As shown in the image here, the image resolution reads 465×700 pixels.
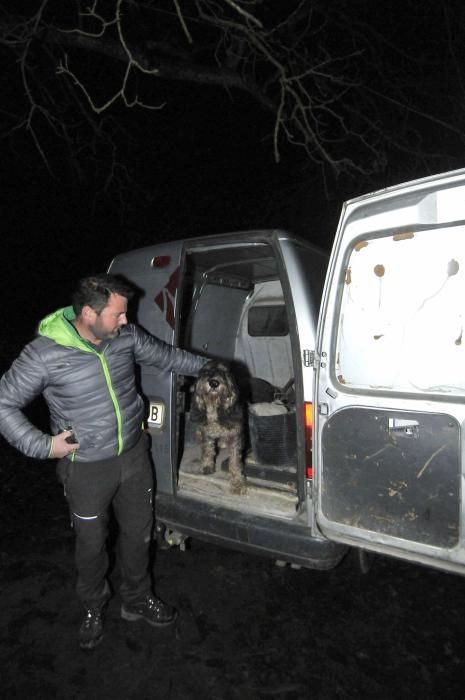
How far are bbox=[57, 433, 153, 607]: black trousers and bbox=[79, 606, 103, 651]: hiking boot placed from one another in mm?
61

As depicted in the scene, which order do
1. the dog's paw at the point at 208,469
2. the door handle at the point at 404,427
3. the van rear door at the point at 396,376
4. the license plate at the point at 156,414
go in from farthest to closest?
the dog's paw at the point at 208,469
the license plate at the point at 156,414
the door handle at the point at 404,427
the van rear door at the point at 396,376

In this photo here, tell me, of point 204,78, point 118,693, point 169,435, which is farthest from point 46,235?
point 118,693

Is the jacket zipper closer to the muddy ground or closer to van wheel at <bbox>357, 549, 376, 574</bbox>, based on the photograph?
the muddy ground

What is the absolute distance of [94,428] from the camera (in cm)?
280

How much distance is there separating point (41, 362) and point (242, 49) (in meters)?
5.48

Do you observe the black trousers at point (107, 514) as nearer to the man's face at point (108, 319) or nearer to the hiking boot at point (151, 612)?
the hiking boot at point (151, 612)

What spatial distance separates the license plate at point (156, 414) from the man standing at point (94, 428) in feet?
1.02

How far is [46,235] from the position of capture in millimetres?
18516

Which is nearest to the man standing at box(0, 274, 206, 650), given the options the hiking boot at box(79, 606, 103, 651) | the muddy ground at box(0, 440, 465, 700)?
the hiking boot at box(79, 606, 103, 651)

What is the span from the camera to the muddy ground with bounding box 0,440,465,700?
101 inches

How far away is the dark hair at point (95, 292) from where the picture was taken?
274 centimetres

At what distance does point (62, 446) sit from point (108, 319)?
33.1 inches

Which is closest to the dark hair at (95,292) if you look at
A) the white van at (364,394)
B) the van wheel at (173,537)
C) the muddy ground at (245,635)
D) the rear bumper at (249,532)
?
the white van at (364,394)

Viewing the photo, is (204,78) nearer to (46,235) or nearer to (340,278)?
(340,278)
